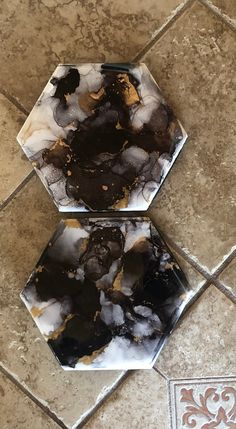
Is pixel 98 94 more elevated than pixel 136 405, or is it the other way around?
pixel 98 94

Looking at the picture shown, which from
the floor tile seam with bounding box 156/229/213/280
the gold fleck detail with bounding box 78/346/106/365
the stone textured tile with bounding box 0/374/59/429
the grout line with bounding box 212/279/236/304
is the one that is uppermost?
the floor tile seam with bounding box 156/229/213/280

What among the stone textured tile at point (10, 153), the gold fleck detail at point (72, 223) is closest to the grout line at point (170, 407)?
the gold fleck detail at point (72, 223)

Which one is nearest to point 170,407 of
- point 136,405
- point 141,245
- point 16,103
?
point 136,405

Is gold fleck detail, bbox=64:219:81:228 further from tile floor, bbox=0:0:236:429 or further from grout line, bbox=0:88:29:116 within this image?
grout line, bbox=0:88:29:116

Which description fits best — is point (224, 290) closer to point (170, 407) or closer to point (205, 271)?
point (205, 271)

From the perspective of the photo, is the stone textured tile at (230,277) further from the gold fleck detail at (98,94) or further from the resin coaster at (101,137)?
the gold fleck detail at (98,94)

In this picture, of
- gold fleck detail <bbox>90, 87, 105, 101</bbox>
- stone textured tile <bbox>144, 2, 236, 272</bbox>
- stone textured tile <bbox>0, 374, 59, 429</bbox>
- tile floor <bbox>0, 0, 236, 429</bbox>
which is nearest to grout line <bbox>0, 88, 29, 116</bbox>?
tile floor <bbox>0, 0, 236, 429</bbox>

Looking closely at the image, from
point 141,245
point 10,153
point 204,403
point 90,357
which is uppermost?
point 10,153
